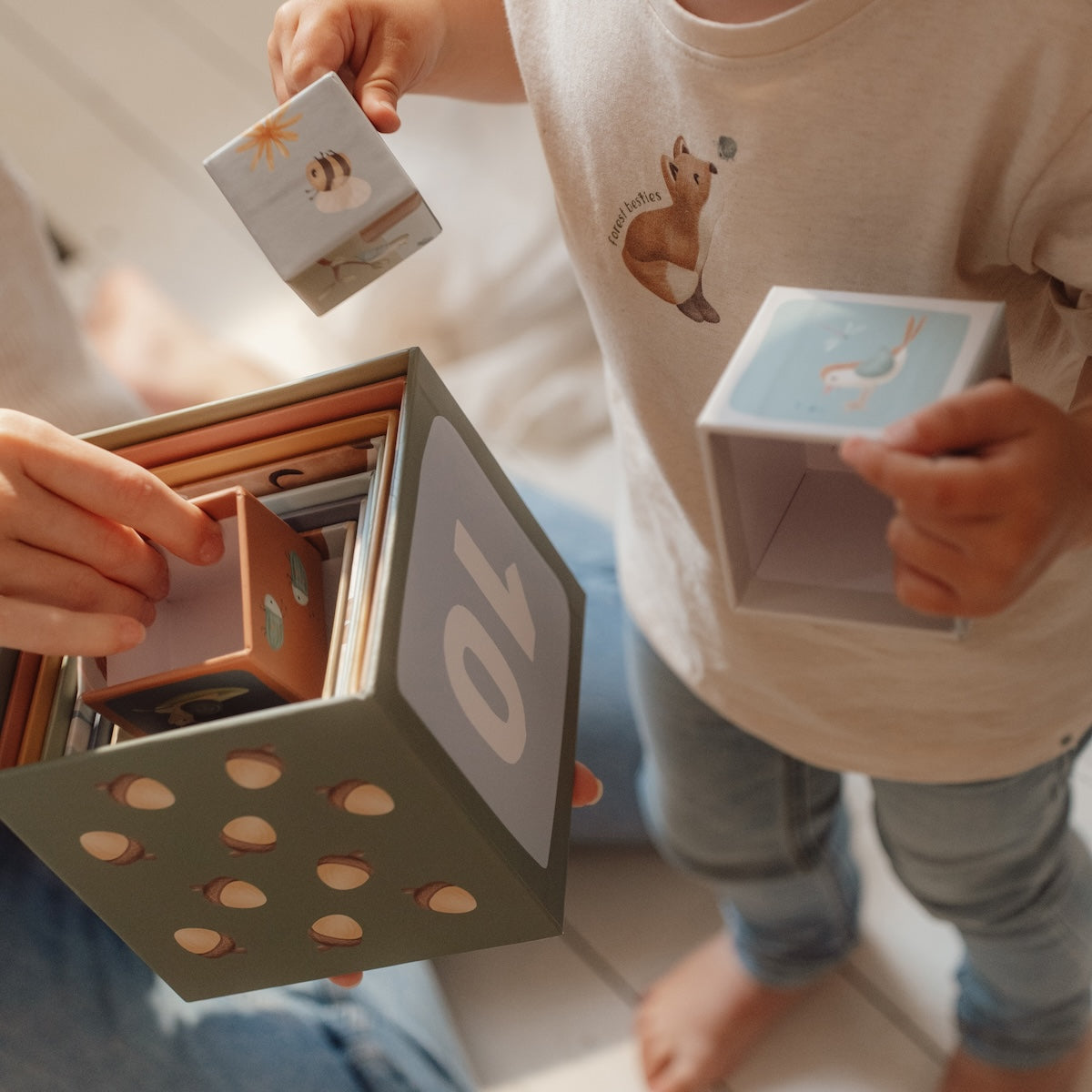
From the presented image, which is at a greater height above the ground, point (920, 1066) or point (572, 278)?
point (572, 278)

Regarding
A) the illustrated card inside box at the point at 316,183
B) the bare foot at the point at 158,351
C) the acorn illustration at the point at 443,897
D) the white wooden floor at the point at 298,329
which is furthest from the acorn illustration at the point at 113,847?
the bare foot at the point at 158,351

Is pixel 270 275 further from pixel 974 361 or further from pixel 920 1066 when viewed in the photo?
pixel 974 361

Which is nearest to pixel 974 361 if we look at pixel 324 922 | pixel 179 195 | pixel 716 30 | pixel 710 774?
pixel 716 30

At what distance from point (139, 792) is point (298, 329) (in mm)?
1334

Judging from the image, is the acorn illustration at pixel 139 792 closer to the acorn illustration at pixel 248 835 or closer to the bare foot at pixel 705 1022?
the acorn illustration at pixel 248 835

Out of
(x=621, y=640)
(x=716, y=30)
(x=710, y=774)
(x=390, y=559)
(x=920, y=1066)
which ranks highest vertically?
(x=716, y=30)

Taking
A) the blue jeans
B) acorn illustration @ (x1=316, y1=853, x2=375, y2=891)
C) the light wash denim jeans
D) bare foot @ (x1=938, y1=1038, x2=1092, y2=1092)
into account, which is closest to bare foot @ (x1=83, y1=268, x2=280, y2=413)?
the light wash denim jeans

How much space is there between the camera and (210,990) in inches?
24.5

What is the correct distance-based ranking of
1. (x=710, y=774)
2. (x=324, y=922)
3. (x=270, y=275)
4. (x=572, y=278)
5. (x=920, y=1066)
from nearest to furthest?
(x=324, y=922), (x=710, y=774), (x=920, y=1066), (x=572, y=278), (x=270, y=275)

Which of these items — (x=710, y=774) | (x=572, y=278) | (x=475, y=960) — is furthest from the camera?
(x=572, y=278)

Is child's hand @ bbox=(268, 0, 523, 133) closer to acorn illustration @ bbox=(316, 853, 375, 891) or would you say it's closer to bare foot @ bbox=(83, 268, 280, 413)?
acorn illustration @ bbox=(316, 853, 375, 891)

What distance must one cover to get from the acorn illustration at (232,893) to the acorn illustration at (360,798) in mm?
89

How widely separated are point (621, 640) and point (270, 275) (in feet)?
3.10

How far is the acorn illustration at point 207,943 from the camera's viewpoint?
58cm
